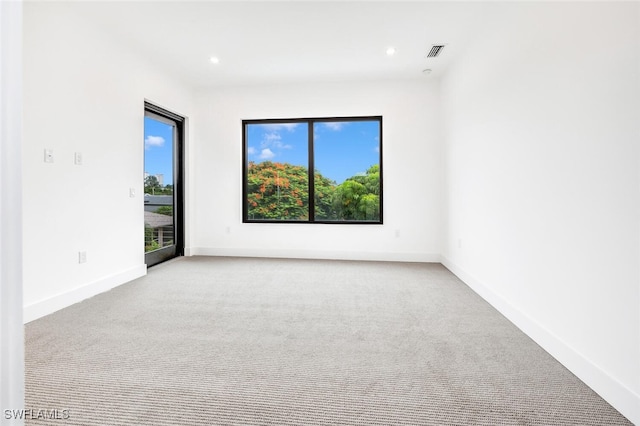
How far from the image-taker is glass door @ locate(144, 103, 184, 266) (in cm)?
425

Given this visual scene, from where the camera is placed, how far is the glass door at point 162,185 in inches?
167

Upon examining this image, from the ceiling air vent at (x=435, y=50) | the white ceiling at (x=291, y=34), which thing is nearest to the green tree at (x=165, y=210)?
the white ceiling at (x=291, y=34)

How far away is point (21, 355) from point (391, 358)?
1805 millimetres

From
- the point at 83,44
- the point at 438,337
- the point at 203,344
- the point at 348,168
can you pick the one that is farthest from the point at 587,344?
the point at 83,44

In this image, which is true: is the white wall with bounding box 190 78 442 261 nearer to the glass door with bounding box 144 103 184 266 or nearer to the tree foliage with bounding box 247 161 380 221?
the tree foliage with bounding box 247 161 380 221

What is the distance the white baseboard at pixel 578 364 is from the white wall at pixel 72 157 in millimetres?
3537

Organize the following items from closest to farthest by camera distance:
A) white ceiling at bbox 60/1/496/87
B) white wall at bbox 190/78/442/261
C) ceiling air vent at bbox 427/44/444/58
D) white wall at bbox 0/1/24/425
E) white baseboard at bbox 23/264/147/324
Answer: white wall at bbox 0/1/24/425, white baseboard at bbox 23/264/147/324, white ceiling at bbox 60/1/496/87, ceiling air vent at bbox 427/44/444/58, white wall at bbox 190/78/442/261

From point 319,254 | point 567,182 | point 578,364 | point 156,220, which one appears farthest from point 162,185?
point 578,364

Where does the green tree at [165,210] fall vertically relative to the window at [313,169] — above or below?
below

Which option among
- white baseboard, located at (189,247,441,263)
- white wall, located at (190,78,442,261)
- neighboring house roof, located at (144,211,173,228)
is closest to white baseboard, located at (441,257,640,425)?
white baseboard, located at (189,247,441,263)

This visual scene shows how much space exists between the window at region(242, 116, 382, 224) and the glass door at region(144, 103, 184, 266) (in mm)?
969

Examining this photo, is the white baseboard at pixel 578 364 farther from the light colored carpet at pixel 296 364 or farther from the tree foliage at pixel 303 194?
the tree foliage at pixel 303 194

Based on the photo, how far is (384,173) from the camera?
16.0ft

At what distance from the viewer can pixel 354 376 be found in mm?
1757
